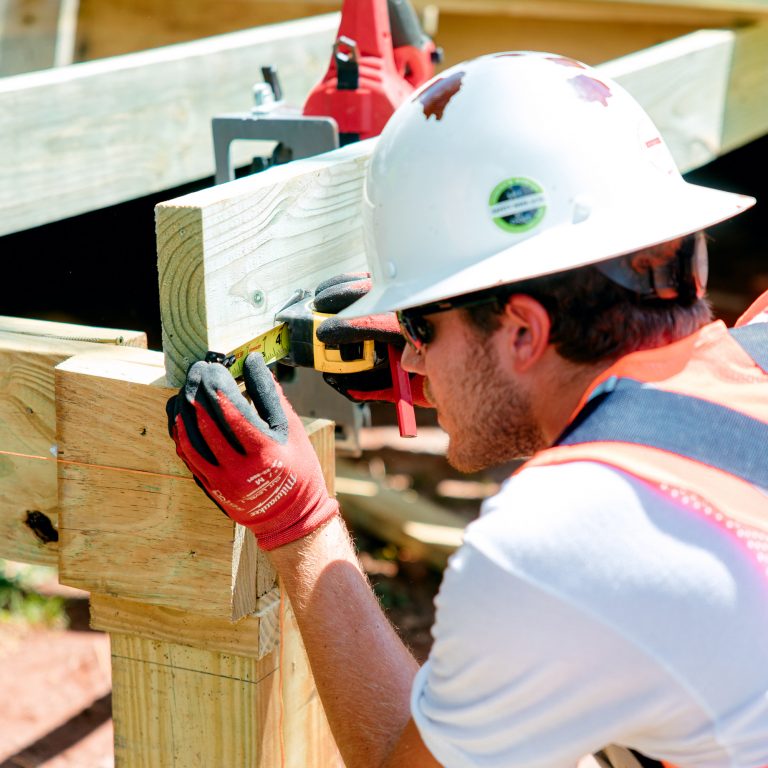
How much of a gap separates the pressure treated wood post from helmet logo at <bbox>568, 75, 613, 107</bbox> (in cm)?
66

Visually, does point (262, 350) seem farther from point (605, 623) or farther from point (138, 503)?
point (605, 623)

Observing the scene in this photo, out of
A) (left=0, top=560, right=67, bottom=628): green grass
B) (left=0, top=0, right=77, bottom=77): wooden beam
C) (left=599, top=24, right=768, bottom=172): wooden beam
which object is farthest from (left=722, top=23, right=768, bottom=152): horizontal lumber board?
(left=0, top=560, right=67, bottom=628): green grass

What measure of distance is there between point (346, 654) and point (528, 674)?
16.0 inches

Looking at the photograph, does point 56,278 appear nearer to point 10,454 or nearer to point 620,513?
point 10,454

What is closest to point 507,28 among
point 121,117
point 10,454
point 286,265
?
point 121,117

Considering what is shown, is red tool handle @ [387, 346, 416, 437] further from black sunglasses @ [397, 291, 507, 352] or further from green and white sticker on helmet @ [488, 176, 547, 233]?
green and white sticker on helmet @ [488, 176, 547, 233]

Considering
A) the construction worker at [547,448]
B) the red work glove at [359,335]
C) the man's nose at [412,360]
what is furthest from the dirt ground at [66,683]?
the man's nose at [412,360]

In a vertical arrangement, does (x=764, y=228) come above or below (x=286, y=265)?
below

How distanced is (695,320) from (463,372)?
346 millimetres

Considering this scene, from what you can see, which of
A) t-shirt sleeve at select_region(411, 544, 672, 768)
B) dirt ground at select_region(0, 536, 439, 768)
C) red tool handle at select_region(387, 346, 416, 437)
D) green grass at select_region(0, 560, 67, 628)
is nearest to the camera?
t-shirt sleeve at select_region(411, 544, 672, 768)

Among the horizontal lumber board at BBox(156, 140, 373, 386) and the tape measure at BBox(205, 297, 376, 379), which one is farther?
the tape measure at BBox(205, 297, 376, 379)

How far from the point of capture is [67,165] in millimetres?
2387

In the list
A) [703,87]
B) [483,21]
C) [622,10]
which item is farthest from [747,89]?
[483,21]

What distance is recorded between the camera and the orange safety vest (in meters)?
1.22
